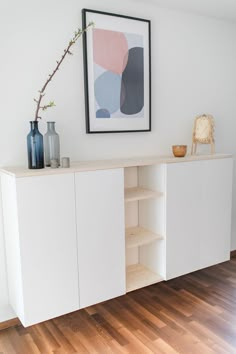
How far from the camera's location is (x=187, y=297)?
8.90 ft

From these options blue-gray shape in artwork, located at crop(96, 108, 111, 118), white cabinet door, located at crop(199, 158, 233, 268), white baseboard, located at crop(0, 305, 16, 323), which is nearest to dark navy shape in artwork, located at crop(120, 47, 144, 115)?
blue-gray shape in artwork, located at crop(96, 108, 111, 118)

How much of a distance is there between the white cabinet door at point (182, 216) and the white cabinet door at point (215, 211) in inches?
2.8

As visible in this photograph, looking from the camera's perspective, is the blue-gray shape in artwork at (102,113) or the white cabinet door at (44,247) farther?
the blue-gray shape in artwork at (102,113)

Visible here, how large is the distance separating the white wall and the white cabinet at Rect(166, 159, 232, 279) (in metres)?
0.42

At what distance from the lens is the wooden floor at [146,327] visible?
6.93 feet

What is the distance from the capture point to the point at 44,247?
206 cm

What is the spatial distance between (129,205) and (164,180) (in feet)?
1.41

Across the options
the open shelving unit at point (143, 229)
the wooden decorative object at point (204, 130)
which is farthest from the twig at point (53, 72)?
the wooden decorative object at point (204, 130)

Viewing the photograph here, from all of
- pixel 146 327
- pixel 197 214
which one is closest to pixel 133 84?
pixel 197 214

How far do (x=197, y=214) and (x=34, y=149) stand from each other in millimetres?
1414

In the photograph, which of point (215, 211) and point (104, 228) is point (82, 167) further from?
point (215, 211)

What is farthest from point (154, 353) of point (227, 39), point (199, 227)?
point (227, 39)

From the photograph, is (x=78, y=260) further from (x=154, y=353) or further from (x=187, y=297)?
(x=187, y=297)

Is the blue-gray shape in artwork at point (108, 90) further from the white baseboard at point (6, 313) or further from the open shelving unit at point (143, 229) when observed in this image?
the white baseboard at point (6, 313)
